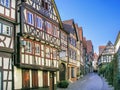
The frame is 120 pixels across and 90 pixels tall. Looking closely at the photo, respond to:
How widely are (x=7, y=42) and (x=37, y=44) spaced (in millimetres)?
5665

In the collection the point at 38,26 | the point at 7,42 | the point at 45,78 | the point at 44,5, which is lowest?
the point at 45,78

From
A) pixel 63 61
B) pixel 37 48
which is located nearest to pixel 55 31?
pixel 37 48

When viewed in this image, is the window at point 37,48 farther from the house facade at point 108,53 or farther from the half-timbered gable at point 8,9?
the house facade at point 108,53

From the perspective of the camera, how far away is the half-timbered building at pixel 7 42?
70.1 ft

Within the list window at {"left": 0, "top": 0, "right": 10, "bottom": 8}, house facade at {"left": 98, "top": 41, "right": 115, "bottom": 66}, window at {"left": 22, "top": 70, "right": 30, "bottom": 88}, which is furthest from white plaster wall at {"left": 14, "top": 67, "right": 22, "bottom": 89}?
house facade at {"left": 98, "top": 41, "right": 115, "bottom": 66}

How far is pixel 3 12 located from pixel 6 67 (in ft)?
16.3

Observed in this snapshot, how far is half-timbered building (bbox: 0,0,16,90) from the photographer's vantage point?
2138 centimetres

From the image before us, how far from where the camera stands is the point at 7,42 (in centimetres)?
2217

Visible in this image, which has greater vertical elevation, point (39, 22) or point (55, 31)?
point (39, 22)

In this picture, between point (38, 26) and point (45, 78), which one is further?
point (45, 78)

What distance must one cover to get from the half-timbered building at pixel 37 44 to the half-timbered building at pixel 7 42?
0.81 meters

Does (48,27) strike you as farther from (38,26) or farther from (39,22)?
(38,26)

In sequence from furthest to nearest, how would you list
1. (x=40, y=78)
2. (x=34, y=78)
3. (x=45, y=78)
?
(x=45, y=78), (x=40, y=78), (x=34, y=78)

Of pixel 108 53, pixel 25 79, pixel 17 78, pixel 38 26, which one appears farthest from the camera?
pixel 108 53
